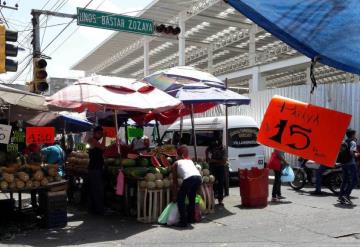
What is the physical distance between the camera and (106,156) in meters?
12.3

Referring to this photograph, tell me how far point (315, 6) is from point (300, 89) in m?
16.3

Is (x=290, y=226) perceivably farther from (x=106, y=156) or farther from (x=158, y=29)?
(x=158, y=29)

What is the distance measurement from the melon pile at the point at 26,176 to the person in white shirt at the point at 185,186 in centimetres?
245

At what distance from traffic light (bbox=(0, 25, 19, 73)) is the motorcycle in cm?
878

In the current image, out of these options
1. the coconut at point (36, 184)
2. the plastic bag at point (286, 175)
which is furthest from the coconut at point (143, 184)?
the plastic bag at point (286, 175)

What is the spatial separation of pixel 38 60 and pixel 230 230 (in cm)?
887

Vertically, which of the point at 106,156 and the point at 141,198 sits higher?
the point at 106,156

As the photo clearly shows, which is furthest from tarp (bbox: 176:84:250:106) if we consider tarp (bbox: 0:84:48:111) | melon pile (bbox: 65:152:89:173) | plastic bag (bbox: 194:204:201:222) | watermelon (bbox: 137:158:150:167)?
melon pile (bbox: 65:152:89:173)

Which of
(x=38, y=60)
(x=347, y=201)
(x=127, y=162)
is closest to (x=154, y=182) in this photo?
(x=127, y=162)

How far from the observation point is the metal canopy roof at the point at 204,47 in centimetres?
2842

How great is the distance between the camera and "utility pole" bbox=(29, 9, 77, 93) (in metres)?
15.0

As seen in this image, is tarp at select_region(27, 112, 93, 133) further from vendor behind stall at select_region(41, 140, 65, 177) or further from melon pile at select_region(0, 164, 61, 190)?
melon pile at select_region(0, 164, 61, 190)

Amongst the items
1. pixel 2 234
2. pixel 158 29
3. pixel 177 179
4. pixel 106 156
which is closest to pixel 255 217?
pixel 177 179

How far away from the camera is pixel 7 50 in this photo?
40.4 ft
